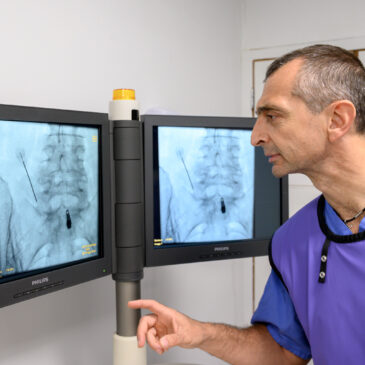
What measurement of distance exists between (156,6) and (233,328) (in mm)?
1116

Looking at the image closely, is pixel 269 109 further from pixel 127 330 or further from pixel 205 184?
pixel 127 330

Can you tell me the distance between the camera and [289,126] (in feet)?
3.42

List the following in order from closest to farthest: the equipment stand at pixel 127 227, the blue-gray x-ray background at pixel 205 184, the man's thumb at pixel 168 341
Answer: the man's thumb at pixel 168 341
the equipment stand at pixel 127 227
the blue-gray x-ray background at pixel 205 184

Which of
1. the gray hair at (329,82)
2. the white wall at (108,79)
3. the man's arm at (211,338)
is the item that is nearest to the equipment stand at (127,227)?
the man's arm at (211,338)

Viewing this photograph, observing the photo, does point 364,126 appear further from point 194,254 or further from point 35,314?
point 35,314

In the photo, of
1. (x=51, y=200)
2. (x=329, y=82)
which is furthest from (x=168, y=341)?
(x=329, y=82)

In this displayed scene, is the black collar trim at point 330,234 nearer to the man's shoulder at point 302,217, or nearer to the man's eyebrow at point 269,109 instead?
the man's shoulder at point 302,217

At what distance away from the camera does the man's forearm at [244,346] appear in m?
1.12

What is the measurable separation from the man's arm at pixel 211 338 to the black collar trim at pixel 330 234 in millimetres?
288

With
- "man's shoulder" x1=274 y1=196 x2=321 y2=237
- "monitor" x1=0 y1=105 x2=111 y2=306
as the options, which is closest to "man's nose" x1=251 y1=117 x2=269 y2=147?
"man's shoulder" x1=274 y1=196 x2=321 y2=237

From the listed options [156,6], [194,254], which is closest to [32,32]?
[156,6]

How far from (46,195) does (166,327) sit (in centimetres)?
36

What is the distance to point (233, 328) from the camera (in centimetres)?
117

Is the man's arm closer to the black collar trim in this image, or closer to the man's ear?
the black collar trim
